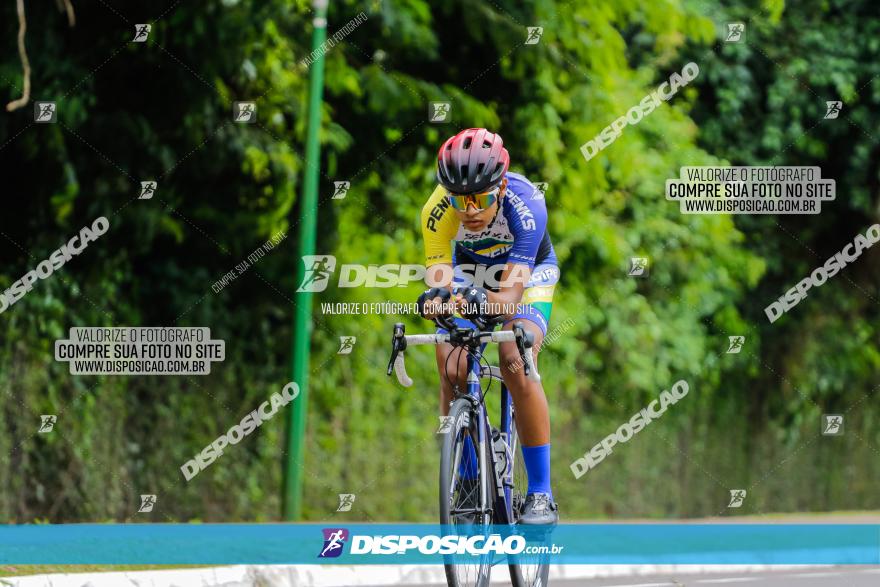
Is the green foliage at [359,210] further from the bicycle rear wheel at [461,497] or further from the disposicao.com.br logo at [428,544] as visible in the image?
the bicycle rear wheel at [461,497]

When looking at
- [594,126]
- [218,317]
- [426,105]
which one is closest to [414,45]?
[426,105]

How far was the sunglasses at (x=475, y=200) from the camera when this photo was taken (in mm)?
7352

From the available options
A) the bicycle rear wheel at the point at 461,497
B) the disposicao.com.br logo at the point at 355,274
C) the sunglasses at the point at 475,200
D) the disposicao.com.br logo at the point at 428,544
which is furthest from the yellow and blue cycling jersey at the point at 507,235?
the disposicao.com.br logo at the point at 355,274

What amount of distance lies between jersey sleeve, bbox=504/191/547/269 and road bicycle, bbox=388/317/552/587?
1.41 ft

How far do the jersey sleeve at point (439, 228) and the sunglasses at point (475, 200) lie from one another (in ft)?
0.59

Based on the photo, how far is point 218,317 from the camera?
565 inches

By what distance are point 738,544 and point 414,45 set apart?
5903 mm

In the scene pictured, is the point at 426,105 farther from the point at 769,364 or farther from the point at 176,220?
the point at 769,364

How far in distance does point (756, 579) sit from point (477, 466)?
3719mm

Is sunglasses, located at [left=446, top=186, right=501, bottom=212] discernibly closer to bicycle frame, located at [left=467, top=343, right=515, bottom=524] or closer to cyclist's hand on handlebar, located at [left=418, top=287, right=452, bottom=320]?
cyclist's hand on handlebar, located at [left=418, top=287, right=452, bottom=320]

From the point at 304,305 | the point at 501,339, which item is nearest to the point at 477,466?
the point at 501,339

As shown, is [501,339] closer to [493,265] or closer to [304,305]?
[493,265]

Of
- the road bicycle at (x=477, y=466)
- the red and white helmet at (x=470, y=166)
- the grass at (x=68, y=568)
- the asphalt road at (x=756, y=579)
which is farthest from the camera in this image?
the asphalt road at (x=756, y=579)

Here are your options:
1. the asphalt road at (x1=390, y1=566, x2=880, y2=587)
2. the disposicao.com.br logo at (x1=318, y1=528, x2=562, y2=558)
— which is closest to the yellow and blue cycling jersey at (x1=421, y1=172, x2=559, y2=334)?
the disposicao.com.br logo at (x1=318, y1=528, x2=562, y2=558)
